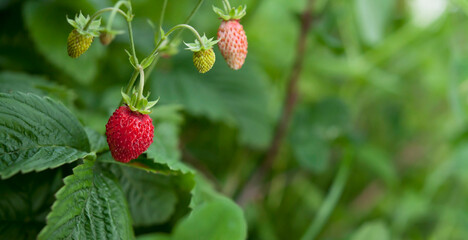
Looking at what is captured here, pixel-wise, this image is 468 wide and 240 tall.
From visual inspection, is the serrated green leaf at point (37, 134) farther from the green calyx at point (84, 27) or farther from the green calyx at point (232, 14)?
the green calyx at point (232, 14)

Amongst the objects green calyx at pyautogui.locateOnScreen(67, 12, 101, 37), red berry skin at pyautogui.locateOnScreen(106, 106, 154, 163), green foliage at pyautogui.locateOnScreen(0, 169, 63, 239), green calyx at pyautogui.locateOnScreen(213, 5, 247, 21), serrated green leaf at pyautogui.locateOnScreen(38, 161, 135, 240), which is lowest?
green foliage at pyautogui.locateOnScreen(0, 169, 63, 239)

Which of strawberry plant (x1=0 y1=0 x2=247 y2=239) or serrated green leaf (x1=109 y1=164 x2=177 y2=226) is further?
serrated green leaf (x1=109 y1=164 x2=177 y2=226)

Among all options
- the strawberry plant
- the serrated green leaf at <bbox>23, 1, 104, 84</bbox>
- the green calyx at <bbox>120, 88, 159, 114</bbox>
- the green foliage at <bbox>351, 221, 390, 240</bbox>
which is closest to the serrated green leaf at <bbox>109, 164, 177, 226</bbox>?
the strawberry plant

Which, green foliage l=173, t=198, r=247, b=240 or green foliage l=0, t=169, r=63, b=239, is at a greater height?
green foliage l=173, t=198, r=247, b=240

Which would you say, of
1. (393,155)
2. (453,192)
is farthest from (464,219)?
(393,155)

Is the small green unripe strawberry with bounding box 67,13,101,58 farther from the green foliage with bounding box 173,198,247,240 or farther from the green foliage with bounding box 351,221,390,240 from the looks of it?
the green foliage with bounding box 351,221,390,240

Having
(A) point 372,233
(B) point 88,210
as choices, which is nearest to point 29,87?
(B) point 88,210

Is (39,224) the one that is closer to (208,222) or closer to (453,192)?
(208,222)

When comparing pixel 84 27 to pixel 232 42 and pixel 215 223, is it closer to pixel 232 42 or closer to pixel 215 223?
pixel 232 42
